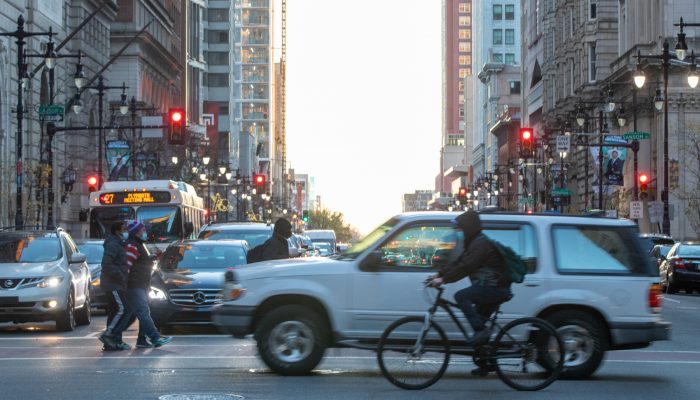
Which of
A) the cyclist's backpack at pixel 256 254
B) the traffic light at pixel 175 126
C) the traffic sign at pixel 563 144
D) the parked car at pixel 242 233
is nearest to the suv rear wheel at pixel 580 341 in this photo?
the cyclist's backpack at pixel 256 254

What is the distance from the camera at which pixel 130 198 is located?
38500mm

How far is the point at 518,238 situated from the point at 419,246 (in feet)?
3.70

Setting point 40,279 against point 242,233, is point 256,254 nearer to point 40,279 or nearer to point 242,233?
point 40,279

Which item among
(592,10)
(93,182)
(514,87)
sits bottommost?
(93,182)

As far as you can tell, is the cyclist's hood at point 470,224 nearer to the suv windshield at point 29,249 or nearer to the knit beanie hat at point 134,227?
the knit beanie hat at point 134,227

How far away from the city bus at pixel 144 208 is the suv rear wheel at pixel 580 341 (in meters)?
23.7

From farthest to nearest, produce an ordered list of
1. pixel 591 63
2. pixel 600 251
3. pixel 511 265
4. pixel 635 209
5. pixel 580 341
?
1. pixel 591 63
2. pixel 635 209
3. pixel 600 251
4. pixel 580 341
5. pixel 511 265

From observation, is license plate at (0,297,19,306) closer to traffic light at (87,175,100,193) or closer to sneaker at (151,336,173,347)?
sneaker at (151,336,173,347)

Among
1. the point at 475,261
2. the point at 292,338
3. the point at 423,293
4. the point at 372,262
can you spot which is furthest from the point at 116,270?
the point at 475,261

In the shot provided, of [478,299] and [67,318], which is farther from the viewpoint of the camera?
[67,318]

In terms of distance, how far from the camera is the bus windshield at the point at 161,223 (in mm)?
38500

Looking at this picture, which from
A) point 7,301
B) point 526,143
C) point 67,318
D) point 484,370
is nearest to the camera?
point 484,370

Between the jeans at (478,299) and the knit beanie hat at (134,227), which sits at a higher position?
the knit beanie hat at (134,227)

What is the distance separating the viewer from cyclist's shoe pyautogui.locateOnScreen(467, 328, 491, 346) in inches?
561
